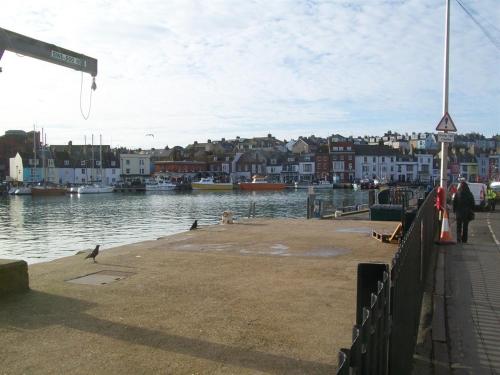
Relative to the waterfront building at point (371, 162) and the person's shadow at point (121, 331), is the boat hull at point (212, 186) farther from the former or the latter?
the person's shadow at point (121, 331)

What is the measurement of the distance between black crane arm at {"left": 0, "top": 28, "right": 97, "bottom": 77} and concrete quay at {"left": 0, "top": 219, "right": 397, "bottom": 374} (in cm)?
397

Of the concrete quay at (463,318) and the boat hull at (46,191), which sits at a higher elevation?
the concrete quay at (463,318)

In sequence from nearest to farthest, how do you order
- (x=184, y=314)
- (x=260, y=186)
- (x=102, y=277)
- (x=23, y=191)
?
(x=184, y=314)
(x=102, y=277)
(x=23, y=191)
(x=260, y=186)

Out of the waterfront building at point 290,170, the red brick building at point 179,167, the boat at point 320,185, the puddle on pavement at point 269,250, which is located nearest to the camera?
the puddle on pavement at point 269,250

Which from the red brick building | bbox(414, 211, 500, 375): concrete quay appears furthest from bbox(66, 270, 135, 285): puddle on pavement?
the red brick building

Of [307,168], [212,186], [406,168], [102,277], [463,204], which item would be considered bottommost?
[212,186]

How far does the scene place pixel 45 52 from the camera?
9.03m

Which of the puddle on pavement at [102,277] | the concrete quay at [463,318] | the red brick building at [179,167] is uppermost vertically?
the red brick building at [179,167]

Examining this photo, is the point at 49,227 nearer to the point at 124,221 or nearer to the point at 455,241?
the point at 124,221

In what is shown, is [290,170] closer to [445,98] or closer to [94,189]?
[94,189]

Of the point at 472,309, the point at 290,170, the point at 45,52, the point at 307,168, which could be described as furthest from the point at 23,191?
the point at 472,309

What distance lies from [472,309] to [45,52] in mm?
8188

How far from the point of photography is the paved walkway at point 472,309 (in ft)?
19.1

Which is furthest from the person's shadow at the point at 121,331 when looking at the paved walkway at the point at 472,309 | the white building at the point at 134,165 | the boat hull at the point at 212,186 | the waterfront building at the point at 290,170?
the waterfront building at the point at 290,170
